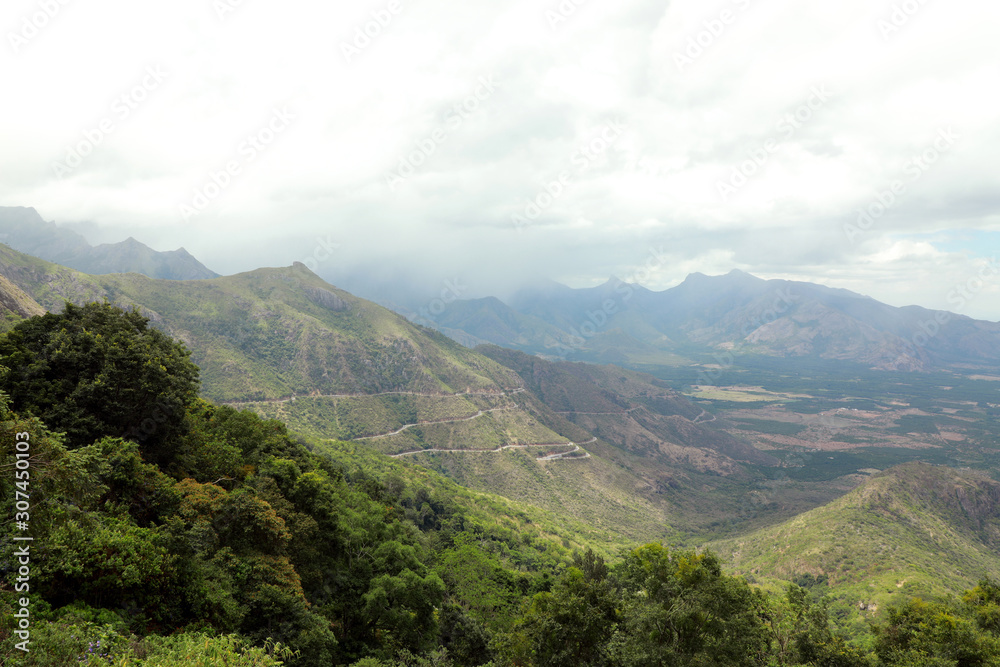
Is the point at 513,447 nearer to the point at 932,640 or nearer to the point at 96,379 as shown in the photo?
the point at 932,640

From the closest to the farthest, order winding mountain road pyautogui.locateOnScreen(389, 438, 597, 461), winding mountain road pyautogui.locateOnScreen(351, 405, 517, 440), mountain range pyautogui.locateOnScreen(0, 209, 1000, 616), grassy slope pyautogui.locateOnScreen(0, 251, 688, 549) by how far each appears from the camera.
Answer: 1. mountain range pyautogui.locateOnScreen(0, 209, 1000, 616)
2. grassy slope pyautogui.locateOnScreen(0, 251, 688, 549)
3. winding mountain road pyautogui.locateOnScreen(389, 438, 597, 461)
4. winding mountain road pyautogui.locateOnScreen(351, 405, 517, 440)

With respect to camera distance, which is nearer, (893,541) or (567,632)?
(567,632)

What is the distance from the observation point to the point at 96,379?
74.0 ft

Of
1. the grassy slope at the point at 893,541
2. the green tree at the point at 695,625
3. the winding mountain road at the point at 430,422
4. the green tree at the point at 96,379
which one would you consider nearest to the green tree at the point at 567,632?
the green tree at the point at 695,625

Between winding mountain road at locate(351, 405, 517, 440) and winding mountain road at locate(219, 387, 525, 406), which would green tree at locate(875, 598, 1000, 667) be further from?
winding mountain road at locate(219, 387, 525, 406)

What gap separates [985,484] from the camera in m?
98.9

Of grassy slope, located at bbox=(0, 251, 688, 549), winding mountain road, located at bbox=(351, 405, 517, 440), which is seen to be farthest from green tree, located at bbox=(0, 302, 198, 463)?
winding mountain road, located at bbox=(351, 405, 517, 440)

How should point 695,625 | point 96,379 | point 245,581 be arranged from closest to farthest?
point 245,581 → point 695,625 → point 96,379

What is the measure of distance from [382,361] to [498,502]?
279ft

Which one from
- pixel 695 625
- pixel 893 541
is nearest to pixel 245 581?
pixel 695 625

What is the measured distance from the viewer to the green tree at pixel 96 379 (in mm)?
21609

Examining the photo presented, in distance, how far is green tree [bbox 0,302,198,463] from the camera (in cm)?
2161

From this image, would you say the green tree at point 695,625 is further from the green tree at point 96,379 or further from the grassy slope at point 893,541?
the grassy slope at point 893,541

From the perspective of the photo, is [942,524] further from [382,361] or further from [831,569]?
[382,361]
